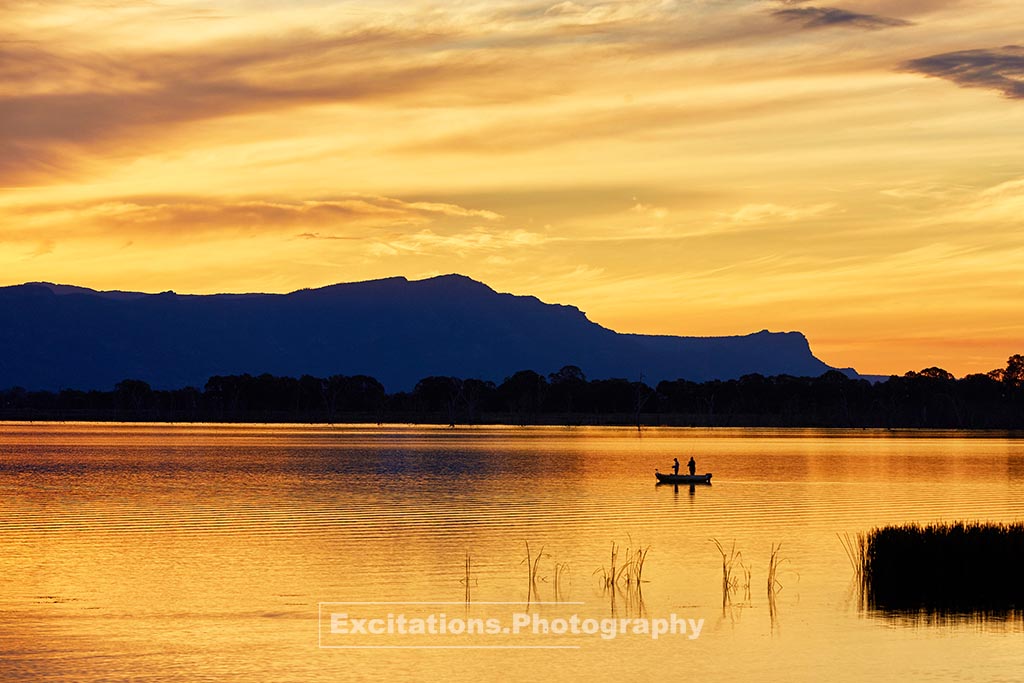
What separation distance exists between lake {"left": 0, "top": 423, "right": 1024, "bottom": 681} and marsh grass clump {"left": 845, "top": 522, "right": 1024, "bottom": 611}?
1.37 meters

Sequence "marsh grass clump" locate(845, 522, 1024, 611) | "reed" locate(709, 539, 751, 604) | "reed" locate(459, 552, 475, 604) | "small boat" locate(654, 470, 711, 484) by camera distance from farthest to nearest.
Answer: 1. "small boat" locate(654, 470, 711, 484)
2. "reed" locate(709, 539, 751, 604)
3. "reed" locate(459, 552, 475, 604)
4. "marsh grass clump" locate(845, 522, 1024, 611)

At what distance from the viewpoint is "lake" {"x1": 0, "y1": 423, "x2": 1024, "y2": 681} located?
105 ft

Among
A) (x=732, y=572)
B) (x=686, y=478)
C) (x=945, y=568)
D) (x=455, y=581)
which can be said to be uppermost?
(x=686, y=478)

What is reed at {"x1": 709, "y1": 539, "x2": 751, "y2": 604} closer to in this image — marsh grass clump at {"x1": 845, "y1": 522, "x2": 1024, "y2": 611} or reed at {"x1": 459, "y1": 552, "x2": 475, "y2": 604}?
marsh grass clump at {"x1": 845, "y1": 522, "x2": 1024, "y2": 611}

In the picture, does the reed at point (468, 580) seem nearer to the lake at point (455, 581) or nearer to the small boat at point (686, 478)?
the lake at point (455, 581)

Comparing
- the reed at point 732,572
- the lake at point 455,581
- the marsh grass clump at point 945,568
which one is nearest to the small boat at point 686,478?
the lake at point 455,581

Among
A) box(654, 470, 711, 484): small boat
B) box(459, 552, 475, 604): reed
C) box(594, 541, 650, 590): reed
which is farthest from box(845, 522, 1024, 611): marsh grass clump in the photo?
box(654, 470, 711, 484): small boat

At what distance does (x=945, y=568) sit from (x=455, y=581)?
52.4 ft

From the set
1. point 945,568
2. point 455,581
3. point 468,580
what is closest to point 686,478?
point 468,580

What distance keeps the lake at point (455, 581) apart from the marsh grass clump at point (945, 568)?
4.50 ft

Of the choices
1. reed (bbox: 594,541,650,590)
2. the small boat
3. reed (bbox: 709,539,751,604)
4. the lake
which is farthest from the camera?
the small boat

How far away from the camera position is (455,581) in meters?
44.4

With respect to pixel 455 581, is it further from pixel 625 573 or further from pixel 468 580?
pixel 625 573

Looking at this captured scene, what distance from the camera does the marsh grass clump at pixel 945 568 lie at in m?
40.5
